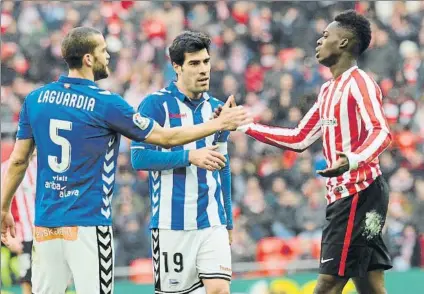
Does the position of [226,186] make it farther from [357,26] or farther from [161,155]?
[357,26]

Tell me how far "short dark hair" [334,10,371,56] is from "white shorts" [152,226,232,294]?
1518 mm

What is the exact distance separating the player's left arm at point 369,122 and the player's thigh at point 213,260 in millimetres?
1099

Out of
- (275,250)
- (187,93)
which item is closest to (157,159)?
(187,93)

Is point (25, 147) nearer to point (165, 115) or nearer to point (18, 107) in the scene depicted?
point (165, 115)

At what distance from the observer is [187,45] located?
7.00 m

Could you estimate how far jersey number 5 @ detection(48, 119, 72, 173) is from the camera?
6.07 metres

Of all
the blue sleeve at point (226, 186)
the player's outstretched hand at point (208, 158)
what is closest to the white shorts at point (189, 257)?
the blue sleeve at point (226, 186)

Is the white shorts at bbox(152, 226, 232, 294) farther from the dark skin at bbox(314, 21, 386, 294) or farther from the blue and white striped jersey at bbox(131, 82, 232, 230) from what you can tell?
the dark skin at bbox(314, 21, 386, 294)

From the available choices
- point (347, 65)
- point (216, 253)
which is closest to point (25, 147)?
point (216, 253)

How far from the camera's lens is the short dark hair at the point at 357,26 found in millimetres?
6875

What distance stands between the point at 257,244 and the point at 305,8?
169 inches

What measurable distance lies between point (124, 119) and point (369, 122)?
1.52 m

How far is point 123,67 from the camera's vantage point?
14703 millimetres

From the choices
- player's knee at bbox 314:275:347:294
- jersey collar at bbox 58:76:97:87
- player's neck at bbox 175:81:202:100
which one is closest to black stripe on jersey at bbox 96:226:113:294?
jersey collar at bbox 58:76:97:87
